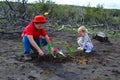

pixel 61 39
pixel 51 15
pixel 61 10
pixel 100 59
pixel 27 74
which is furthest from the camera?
pixel 61 10

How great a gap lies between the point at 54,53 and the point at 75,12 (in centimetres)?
1026

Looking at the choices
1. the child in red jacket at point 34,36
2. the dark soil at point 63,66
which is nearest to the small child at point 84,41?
the dark soil at point 63,66

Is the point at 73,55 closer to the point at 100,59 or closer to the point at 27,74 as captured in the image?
the point at 100,59

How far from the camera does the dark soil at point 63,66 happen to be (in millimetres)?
5086

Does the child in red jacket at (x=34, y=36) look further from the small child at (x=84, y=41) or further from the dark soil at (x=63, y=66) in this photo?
the small child at (x=84, y=41)

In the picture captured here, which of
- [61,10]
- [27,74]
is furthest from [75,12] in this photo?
→ [27,74]

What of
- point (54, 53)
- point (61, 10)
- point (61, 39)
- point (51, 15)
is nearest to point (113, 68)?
point (54, 53)

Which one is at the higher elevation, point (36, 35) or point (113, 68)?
point (36, 35)

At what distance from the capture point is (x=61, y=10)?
15508 mm

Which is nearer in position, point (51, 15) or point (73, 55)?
point (73, 55)

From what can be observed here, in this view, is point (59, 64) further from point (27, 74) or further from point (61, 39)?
point (61, 39)

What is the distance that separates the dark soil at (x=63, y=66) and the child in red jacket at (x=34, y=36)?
10.5 inches

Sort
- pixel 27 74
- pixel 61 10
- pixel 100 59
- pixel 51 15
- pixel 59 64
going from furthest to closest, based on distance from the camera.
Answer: pixel 61 10
pixel 51 15
pixel 100 59
pixel 59 64
pixel 27 74

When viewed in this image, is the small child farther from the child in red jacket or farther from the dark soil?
the child in red jacket
